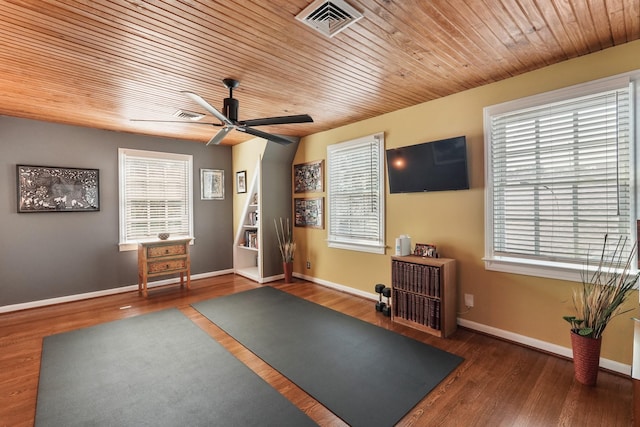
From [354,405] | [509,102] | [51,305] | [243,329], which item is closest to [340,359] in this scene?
[354,405]

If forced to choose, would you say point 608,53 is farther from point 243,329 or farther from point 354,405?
point 243,329

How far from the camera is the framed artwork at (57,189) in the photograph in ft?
13.2

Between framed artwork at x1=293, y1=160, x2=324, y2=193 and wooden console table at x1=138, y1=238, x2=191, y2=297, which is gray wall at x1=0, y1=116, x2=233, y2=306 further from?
framed artwork at x1=293, y1=160, x2=324, y2=193

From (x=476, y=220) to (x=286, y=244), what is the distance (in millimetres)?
3201

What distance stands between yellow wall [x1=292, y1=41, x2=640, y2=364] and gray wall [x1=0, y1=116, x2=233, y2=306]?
370 cm

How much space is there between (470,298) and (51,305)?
18.1ft

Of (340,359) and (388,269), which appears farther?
(388,269)

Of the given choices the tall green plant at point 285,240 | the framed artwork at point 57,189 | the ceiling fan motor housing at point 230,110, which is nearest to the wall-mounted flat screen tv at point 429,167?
the ceiling fan motor housing at point 230,110

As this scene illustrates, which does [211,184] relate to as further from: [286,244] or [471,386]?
[471,386]

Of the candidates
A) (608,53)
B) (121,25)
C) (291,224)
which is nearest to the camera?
(121,25)

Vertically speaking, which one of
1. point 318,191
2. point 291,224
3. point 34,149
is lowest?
point 291,224

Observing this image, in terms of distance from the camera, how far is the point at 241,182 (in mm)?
5797

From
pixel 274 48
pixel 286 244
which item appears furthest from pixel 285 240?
A: pixel 274 48

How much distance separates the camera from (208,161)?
573 centimetres
